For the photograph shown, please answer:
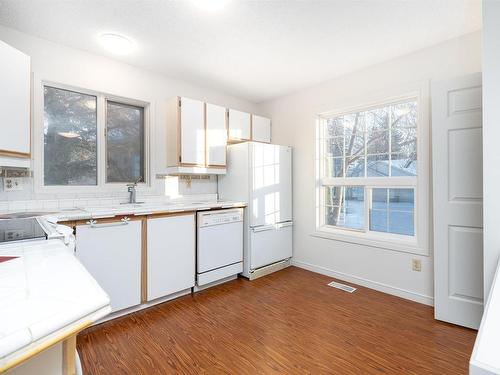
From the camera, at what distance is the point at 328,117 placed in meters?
3.47

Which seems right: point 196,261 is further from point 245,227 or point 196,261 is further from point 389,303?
point 389,303

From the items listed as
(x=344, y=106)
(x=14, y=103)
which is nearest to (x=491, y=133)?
(x=344, y=106)

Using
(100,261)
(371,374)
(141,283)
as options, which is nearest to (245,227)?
(141,283)

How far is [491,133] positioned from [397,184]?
124cm

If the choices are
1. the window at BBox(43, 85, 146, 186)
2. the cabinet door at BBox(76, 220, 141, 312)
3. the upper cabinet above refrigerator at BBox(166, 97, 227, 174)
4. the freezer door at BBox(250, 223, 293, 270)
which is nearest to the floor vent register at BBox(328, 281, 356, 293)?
the freezer door at BBox(250, 223, 293, 270)

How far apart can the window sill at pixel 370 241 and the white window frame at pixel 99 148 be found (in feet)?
7.23

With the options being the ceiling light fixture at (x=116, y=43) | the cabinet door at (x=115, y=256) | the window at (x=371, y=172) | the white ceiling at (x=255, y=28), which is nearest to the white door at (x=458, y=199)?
the window at (x=371, y=172)

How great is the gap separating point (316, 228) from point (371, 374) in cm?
195

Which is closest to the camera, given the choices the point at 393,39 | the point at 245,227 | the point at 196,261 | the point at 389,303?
the point at 393,39

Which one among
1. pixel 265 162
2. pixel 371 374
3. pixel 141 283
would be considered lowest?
pixel 371 374

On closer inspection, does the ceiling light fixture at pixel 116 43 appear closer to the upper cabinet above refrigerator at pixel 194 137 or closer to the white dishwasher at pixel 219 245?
the upper cabinet above refrigerator at pixel 194 137

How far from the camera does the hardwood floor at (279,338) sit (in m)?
1.70

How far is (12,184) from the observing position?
87.4 inches

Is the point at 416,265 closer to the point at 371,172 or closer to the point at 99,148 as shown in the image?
the point at 371,172
